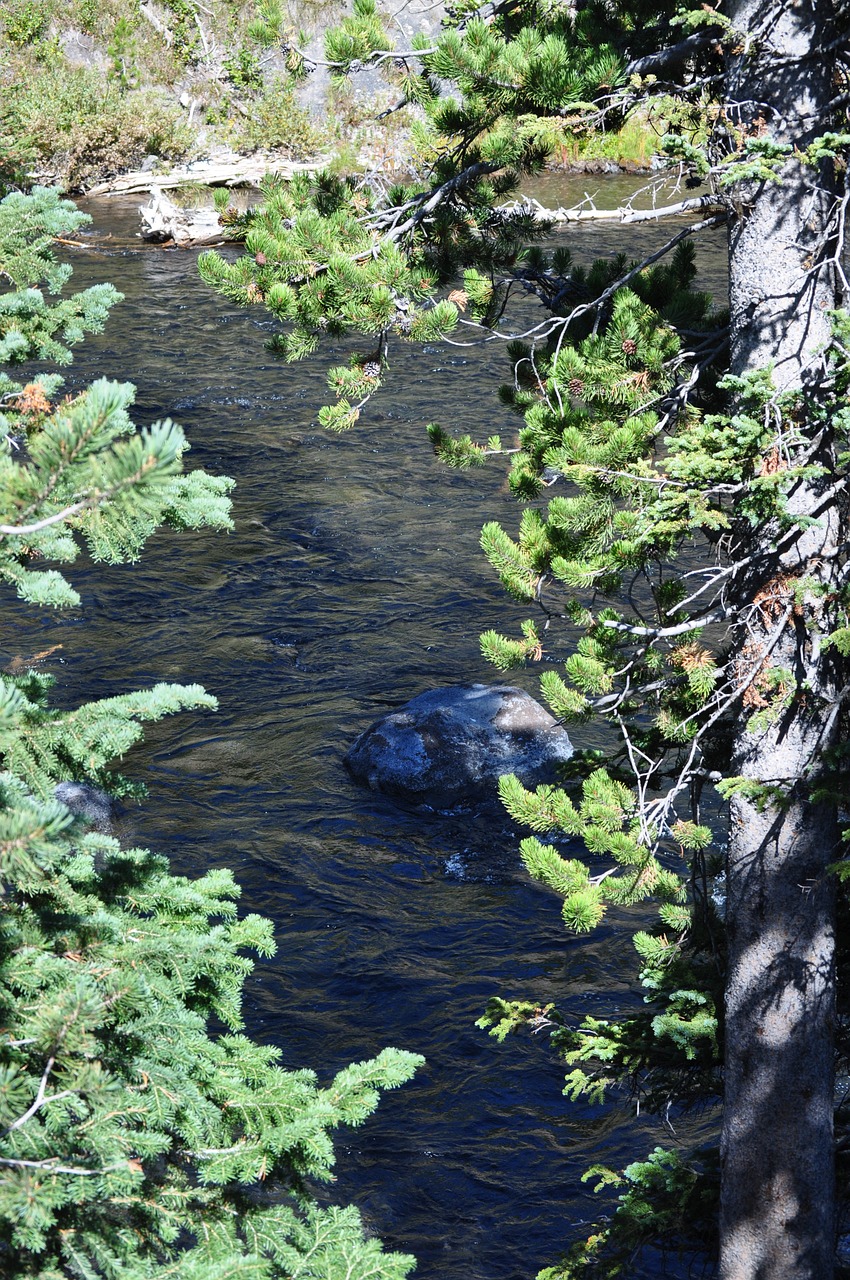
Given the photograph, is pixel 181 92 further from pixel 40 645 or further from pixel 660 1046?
pixel 660 1046

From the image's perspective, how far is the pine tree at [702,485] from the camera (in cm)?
458

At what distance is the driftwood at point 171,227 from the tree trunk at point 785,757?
2112cm

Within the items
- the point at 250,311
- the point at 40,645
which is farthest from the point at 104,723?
the point at 250,311

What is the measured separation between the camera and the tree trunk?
15.2ft

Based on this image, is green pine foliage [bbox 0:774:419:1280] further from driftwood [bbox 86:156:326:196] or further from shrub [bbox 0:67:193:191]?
shrub [bbox 0:67:193:191]

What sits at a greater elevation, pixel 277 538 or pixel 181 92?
pixel 181 92

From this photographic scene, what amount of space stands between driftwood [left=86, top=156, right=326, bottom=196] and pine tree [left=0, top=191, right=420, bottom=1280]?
83.1 ft

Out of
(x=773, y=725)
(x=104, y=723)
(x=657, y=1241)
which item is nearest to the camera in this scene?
(x=104, y=723)

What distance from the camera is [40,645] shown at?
11.4 metres

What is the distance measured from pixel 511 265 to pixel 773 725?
2793mm

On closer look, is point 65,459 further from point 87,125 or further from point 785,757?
point 87,125

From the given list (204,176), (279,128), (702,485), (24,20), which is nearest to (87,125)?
(204,176)

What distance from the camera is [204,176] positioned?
27656 millimetres

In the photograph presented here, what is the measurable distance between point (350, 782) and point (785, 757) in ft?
18.8
